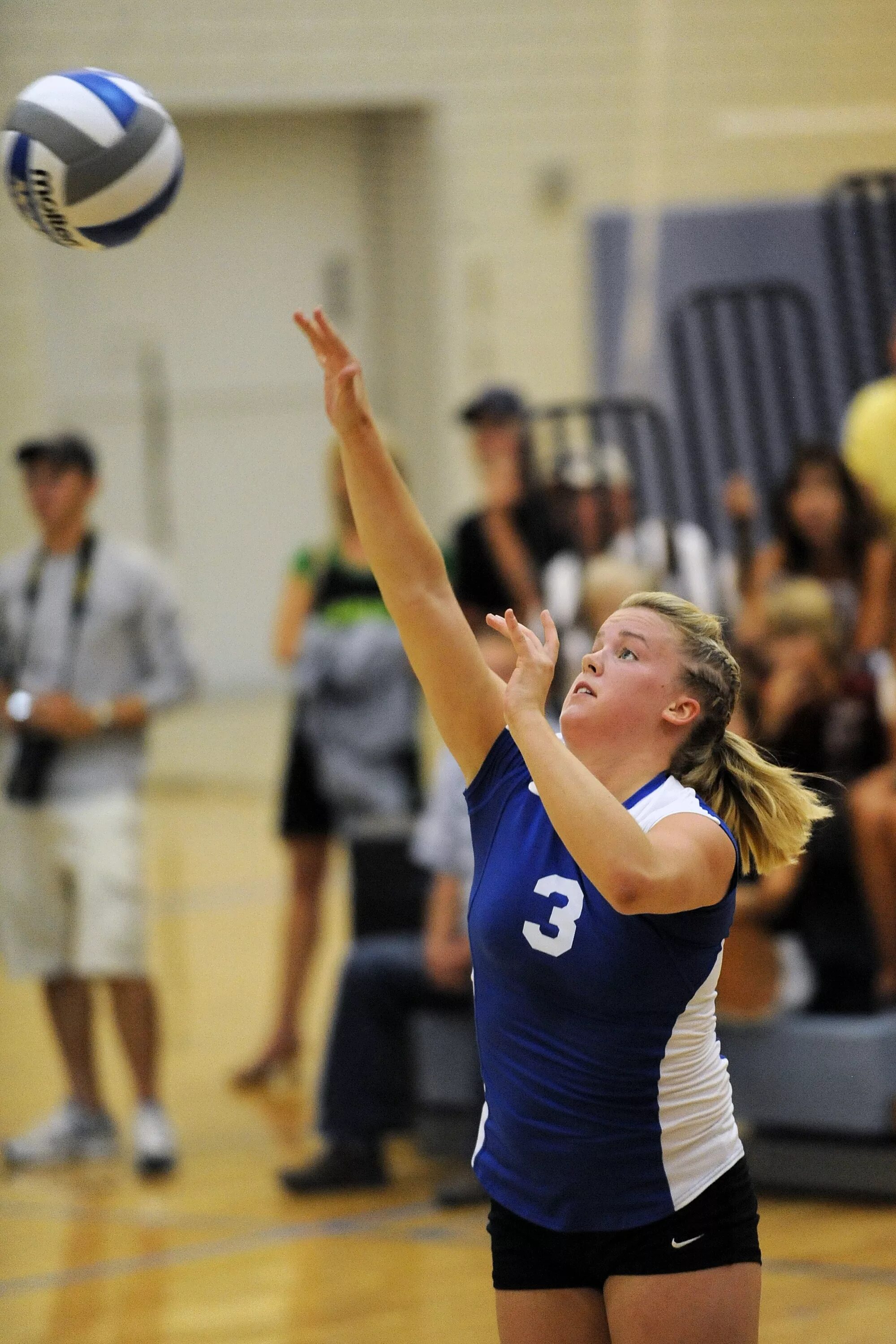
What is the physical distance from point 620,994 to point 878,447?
4112 millimetres

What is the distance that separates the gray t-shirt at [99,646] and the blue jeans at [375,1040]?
0.86 metres

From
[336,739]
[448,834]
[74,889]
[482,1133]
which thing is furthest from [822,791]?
[482,1133]

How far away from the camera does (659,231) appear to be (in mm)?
12031

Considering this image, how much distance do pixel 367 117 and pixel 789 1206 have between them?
350 inches

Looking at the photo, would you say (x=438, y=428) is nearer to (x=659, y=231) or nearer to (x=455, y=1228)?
(x=659, y=231)

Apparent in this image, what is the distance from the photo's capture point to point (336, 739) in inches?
233

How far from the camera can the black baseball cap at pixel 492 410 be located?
594 centimetres

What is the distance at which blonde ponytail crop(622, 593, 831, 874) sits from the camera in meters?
2.32

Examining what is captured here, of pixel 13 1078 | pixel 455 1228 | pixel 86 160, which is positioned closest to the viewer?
pixel 86 160

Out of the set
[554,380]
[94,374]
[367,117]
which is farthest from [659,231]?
[94,374]

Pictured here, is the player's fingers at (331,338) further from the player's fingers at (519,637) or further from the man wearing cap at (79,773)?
the man wearing cap at (79,773)

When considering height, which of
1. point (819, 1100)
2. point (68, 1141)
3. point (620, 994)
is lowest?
point (68, 1141)

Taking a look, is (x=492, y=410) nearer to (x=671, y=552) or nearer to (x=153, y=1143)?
(x=671, y=552)

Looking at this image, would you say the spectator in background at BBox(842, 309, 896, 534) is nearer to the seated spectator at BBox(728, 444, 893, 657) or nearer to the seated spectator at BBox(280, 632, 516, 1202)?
the seated spectator at BBox(728, 444, 893, 657)
